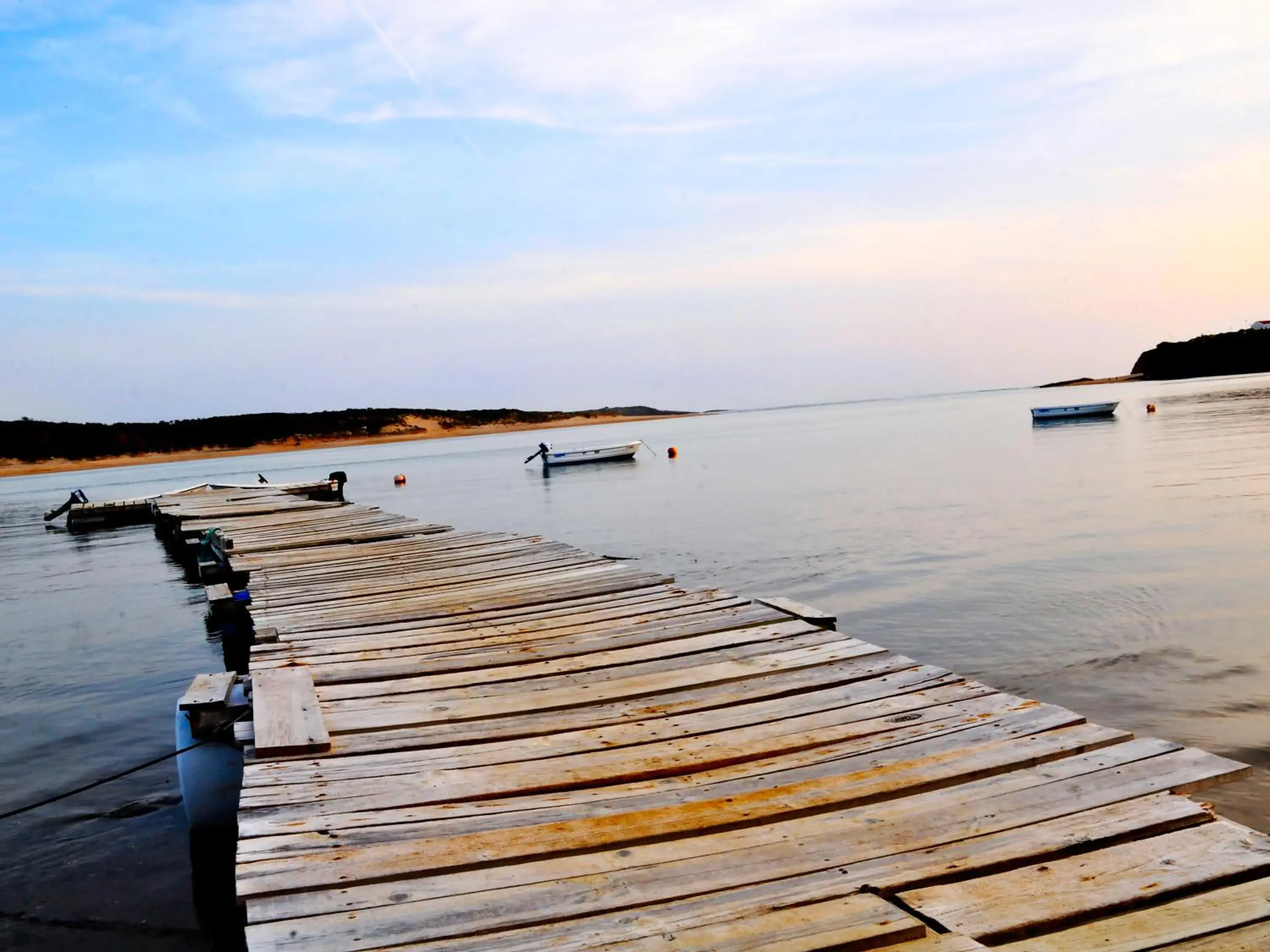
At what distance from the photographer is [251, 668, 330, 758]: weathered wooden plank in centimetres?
458

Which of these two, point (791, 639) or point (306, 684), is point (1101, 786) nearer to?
point (791, 639)

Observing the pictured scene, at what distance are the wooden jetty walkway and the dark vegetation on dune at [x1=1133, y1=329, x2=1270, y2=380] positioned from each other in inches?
6177

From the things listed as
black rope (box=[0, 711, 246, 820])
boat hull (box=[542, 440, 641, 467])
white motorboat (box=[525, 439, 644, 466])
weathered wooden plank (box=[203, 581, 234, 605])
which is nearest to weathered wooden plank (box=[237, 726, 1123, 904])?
black rope (box=[0, 711, 246, 820])

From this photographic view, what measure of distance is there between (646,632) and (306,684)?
2.32 metres

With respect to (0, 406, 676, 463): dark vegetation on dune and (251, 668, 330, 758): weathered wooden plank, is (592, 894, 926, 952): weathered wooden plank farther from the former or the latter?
(0, 406, 676, 463): dark vegetation on dune

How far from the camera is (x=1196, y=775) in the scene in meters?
3.78

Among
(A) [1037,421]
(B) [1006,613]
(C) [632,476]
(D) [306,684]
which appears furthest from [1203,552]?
(A) [1037,421]

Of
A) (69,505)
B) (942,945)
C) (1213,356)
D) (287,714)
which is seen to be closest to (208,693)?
(287,714)

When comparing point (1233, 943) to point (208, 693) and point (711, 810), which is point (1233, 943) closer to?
point (711, 810)

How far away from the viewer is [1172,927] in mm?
2863

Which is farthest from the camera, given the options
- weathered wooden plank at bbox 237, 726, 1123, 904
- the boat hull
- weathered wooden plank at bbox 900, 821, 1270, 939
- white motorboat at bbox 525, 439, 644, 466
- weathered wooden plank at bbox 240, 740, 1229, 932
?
the boat hull

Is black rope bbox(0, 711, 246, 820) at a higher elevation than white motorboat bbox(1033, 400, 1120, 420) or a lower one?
lower

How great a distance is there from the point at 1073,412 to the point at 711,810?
6523 centimetres

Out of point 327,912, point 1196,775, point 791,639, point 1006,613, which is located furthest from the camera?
point 1006,613
